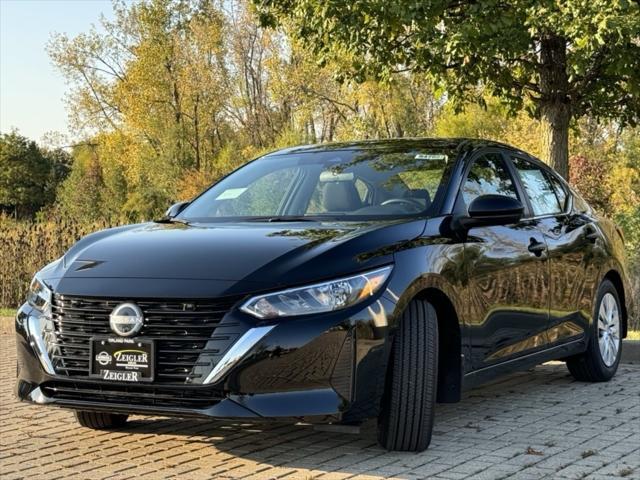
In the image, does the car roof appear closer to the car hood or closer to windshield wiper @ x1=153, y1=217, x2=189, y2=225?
windshield wiper @ x1=153, y1=217, x2=189, y2=225

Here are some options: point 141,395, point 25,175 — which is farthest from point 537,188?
point 25,175

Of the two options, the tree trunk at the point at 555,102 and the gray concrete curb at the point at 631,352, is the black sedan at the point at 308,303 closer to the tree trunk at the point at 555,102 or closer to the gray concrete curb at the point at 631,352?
the gray concrete curb at the point at 631,352

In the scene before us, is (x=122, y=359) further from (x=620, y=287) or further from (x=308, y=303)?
(x=620, y=287)

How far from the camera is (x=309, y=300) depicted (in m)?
4.41

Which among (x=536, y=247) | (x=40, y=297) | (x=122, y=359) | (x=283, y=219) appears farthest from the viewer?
(x=536, y=247)

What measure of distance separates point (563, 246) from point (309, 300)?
9.52 feet

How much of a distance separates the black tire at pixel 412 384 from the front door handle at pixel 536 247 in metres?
1.49

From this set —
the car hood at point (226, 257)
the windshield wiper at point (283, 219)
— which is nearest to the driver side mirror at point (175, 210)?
the windshield wiper at point (283, 219)

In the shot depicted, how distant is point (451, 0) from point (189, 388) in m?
8.66

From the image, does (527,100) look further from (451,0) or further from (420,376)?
(420,376)

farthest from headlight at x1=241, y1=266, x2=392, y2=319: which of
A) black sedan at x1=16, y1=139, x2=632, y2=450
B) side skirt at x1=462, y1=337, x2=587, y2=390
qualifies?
side skirt at x1=462, y1=337, x2=587, y2=390

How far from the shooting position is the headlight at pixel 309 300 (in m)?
4.38

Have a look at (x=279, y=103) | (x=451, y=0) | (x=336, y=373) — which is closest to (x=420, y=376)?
(x=336, y=373)

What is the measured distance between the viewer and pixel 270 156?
6734mm
